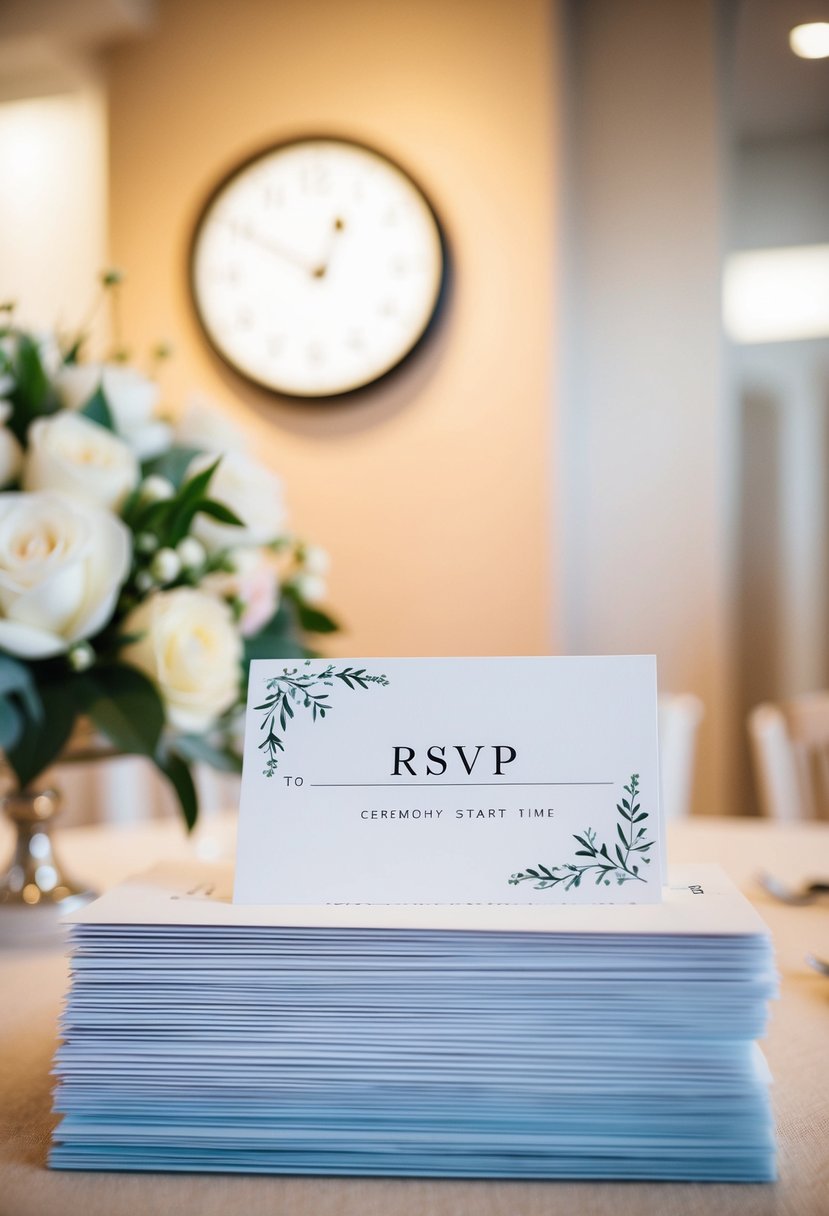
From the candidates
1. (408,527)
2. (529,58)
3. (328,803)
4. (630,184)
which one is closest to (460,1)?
(529,58)

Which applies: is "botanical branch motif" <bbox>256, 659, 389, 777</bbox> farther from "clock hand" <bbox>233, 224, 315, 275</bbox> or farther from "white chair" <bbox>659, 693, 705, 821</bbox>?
"clock hand" <bbox>233, 224, 315, 275</bbox>

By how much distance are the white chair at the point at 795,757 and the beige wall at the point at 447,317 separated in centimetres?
64

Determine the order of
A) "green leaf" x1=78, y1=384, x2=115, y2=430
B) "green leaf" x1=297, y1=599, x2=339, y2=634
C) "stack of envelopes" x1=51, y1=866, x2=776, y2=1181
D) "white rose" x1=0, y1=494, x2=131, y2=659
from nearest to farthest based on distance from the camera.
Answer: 1. "stack of envelopes" x1=51, y1=866, x2=776, y2=1181
2. "white rose" x1=0, y1=494, x2=131, y2=659
3. "green leaf" x1=78, y1=384, x2=115, y2=430
4. "green leaf" x1=297, y1=599, x2=339, y2=634

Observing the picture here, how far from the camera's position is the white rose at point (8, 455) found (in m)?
0.84

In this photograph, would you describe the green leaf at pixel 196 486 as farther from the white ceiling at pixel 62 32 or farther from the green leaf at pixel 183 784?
the white ceiling at pixel 62 32

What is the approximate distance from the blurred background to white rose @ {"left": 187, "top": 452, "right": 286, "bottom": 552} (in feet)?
4.80

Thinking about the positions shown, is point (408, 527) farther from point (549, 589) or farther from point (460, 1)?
point (460, 1)

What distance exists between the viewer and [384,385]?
2434 millimetres

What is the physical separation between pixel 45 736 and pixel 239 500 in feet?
0.85

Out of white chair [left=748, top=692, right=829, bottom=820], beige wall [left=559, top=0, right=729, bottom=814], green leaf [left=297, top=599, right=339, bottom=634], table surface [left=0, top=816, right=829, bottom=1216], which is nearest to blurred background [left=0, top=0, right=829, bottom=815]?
beige wall [left=559, top=0, right=729, bottom=814]

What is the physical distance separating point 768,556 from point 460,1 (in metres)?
1.78

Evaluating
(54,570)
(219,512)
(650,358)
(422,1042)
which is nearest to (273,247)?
(650,358)

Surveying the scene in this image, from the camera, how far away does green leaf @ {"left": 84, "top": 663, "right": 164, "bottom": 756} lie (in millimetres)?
781

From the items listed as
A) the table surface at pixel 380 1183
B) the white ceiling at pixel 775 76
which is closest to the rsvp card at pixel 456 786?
the table surface at pixel 380 1183
